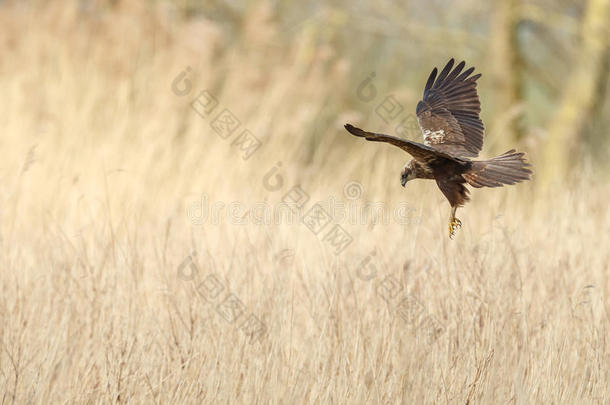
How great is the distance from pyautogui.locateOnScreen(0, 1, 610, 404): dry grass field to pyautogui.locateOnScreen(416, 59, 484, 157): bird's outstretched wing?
1.36 ft

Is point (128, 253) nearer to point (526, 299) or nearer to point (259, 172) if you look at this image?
point (526, 299)

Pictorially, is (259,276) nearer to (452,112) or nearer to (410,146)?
(452,112)

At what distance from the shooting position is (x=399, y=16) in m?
8.09

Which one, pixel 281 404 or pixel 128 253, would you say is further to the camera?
pixel 128 253

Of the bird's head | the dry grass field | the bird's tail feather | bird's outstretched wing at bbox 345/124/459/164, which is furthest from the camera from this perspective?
the dry grass field

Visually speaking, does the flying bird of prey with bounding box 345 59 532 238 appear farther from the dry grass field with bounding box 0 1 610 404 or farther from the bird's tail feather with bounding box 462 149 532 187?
the dry grass field with bounding box 0 1 610 404

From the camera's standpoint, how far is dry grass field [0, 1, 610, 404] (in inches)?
96.9

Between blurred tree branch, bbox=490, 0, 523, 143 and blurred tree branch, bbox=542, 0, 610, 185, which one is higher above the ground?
blurred tree branch, bbox=490, 0, 523, 143

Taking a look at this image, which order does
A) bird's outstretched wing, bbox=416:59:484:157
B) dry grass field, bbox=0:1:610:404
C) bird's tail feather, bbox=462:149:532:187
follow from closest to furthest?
bird's tail feather, bbox=462:149:532:187, dry grass field, bbox=0:1:610:404, bird's outstretched wing, bbox=416:59:484:157

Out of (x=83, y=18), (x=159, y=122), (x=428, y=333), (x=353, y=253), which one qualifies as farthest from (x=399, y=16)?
(x=428, y=333)

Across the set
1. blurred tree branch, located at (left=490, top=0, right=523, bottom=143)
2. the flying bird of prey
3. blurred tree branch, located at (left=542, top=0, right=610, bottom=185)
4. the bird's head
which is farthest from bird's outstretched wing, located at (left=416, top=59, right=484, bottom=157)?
blurred tree branch, located at (left=490, top=0, right=523, bottom=143)

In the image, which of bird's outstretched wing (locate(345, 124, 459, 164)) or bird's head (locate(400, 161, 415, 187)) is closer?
bird's outstretched wing (locate(345, 124, 459, 164))

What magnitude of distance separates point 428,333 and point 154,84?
347cm

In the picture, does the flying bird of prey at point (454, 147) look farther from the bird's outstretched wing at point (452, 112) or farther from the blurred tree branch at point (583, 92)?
the blurred tree branch at point (583, 92)
